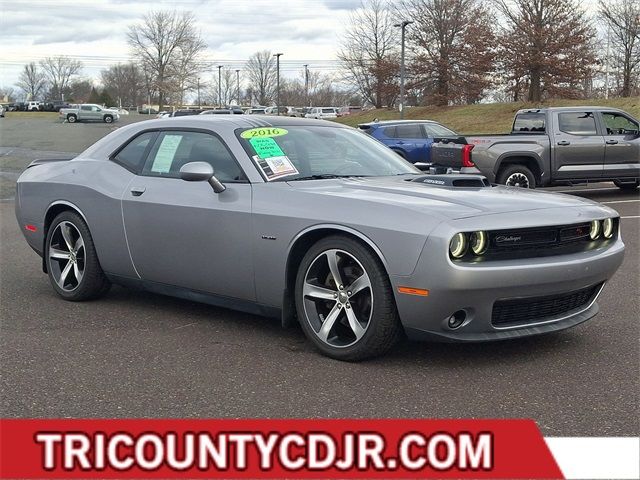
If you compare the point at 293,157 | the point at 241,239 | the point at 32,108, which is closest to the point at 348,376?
the point at 241,239

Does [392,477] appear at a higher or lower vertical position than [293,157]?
lower

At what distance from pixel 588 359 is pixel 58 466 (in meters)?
3.05

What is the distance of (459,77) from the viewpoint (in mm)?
51000

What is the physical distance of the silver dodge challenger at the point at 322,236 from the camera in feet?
14.4

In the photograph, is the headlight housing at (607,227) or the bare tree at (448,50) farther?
the bare tree at (448,50)

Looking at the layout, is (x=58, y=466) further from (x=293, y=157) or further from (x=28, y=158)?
(x=28, y=158)

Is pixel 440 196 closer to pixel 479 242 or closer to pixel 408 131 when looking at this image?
pixel 479 242

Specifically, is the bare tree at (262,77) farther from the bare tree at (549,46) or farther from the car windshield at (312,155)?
the car windshield at (312,155)

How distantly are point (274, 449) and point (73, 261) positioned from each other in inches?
141

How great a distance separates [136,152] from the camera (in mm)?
6152

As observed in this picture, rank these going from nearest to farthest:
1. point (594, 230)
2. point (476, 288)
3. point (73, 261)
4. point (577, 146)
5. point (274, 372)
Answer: point (476, 288)
point (274, 372)
point (594, 230)
point (73, 261)
point (577, 146)

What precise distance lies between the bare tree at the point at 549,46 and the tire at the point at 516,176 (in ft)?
107

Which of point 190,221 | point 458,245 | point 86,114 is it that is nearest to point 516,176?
point 190,221

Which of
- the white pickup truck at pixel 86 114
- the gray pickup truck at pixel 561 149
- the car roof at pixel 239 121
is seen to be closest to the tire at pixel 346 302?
the car roof at pixel 239 121
